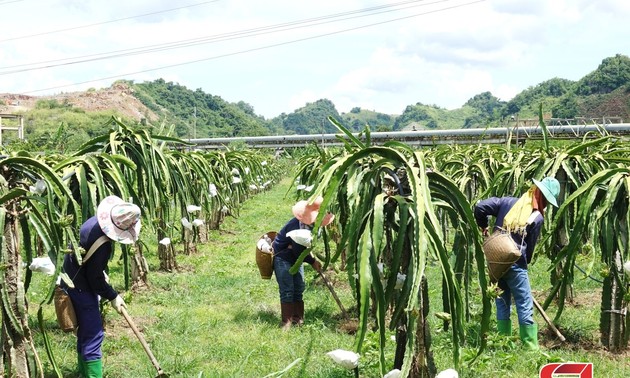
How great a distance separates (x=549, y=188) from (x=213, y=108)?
8548cm

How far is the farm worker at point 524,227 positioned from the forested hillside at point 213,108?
1924 cm

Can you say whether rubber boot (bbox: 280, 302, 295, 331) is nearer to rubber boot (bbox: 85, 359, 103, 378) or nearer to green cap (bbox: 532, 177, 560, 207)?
rubber boot (bbox: 85, 359, 103, 378)

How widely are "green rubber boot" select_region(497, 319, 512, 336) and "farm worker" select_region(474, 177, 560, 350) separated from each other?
241 mm

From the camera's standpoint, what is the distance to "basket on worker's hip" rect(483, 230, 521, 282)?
14.9 feet

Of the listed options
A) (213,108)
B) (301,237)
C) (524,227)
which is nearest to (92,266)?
(301,237)

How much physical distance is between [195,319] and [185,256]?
3548mm

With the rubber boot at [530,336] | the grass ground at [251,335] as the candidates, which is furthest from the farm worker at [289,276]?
the rubber boot at [530,336]

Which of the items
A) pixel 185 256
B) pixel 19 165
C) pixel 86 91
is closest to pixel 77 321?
pixel 19 165

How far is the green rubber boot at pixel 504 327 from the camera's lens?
5164 mm

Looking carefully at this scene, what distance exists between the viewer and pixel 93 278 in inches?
161

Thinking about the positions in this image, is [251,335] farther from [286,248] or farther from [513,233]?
[513,233]

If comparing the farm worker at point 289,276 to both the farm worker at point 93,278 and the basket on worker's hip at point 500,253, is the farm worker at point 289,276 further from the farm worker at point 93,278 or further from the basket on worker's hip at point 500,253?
the farm worker at point 93,278

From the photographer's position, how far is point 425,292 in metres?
3.43

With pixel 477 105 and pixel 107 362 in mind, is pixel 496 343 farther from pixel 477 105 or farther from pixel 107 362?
pixel 477 105
